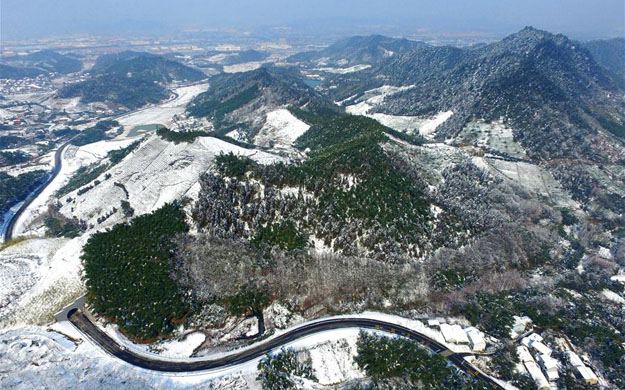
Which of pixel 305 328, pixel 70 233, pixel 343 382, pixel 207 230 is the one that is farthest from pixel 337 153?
pixel 70 233

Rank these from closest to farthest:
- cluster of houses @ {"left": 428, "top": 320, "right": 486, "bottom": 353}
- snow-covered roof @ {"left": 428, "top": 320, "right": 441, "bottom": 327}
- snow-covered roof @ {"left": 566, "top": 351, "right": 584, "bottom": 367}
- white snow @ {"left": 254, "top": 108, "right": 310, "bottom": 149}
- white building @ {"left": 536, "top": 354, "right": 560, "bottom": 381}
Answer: white building @ {"left": 536, "top": 354, "right": 560, "bottom": 381} < snow-covered roof @ {"left": 566, "top": 351, "right": 584, "bottom": 367} < cluster of houses @ {"left": 428, "top": 320, "right": 486, "bottom": 353} < snow-covered roof @ {"left": 428, "top": 320, "right": 441, "bottom": 327} < white snow @ {"left": 254, "top": 108, "right": 310, "bottom": 149}

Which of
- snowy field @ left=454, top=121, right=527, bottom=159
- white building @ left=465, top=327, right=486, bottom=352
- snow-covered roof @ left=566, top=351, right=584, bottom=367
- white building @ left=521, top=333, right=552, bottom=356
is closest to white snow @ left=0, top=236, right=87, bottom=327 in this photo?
white building @ left=465, top=327, right=486, bottom=352

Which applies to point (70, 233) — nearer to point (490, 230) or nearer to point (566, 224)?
point (490, 230)

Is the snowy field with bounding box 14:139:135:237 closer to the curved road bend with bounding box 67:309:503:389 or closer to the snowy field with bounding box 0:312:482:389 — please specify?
the snowy field with bounding box 0:312:482:389

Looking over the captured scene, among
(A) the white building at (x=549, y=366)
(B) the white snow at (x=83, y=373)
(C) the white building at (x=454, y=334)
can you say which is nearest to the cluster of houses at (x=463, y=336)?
(C) the white building at (x=454, y=334)

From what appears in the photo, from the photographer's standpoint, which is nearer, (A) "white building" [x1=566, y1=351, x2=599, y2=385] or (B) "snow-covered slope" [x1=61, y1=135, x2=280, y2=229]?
(A) "white building" [x1=566, y1=351, x2=599, y2=385]

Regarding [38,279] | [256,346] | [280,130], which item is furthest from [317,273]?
[280,130]

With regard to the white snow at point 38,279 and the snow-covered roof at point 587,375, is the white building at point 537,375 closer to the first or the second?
the snow-covered roof at point 587,375
